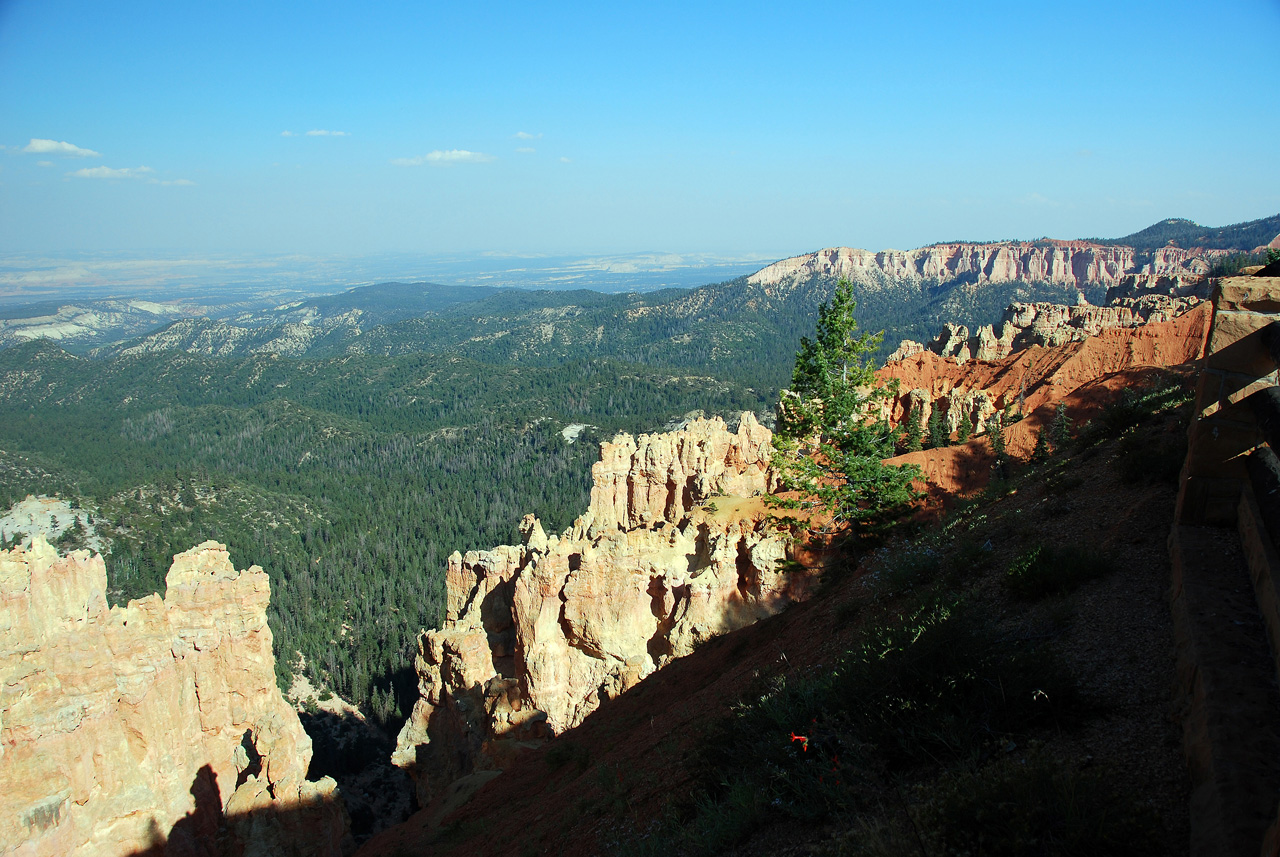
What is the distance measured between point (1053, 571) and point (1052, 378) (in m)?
41.9

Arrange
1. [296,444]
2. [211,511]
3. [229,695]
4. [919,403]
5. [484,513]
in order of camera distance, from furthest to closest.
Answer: [296,444], [484,513], [211,511], [919,403], [229,695]

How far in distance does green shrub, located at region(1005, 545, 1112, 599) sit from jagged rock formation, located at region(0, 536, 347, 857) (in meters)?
17.2

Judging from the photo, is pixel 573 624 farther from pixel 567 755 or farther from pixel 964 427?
pixel 964 427

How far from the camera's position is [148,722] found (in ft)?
53.6

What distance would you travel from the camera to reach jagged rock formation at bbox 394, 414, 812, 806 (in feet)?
63.0

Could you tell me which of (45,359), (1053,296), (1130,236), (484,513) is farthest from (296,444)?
(1130,236)

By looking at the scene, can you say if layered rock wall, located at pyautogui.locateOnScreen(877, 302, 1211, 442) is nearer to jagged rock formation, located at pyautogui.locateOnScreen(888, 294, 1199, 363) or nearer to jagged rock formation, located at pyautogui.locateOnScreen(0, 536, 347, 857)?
jagged rock formation, located at pyautogui.locateOnScreen(888, 294, 1199, 363)

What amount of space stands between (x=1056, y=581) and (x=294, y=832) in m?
17.7

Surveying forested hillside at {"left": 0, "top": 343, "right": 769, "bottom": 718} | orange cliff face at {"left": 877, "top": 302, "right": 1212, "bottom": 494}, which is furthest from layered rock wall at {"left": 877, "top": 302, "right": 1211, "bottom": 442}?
forested hillside at {"left": 0, "top": 343, "right": 769, "bottom": 718}

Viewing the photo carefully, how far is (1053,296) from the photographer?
151 m

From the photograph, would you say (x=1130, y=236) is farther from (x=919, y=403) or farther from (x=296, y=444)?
(x=296, y=444)

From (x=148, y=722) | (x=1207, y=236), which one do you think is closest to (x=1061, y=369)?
(x=148, y=722)

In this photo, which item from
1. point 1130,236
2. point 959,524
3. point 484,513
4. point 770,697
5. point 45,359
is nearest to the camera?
point 770,697

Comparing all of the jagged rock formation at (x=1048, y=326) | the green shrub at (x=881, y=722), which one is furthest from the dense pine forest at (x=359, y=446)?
the green shrub at (x=881, y=722)
